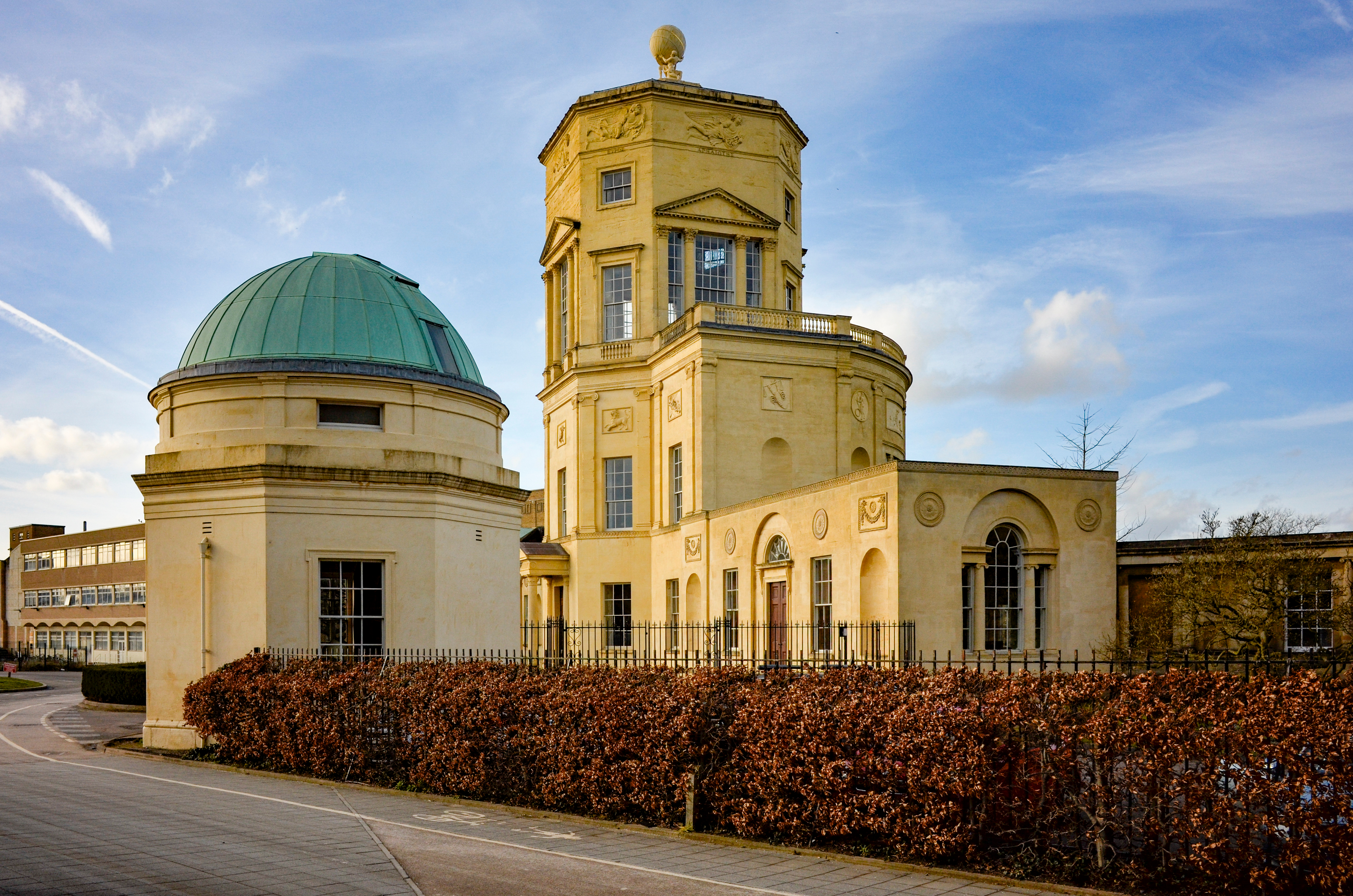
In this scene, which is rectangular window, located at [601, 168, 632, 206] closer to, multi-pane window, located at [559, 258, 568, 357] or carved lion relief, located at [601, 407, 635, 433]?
multi-pane window, located at [559, 258, 568, 357]

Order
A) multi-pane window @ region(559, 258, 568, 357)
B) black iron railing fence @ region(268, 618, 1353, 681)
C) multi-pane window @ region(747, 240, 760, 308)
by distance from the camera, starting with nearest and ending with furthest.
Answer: black iron railing fence @ region(268, 618, 1353, 681) → multi-pane window @ region(747, 240, 760, 308) → multi-pane window @ region(559, 258, 568, 357)

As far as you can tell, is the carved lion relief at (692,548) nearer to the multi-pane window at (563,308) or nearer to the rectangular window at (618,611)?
the rectangular window at (618,611)

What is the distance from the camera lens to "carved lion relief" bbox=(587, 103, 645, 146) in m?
41.9

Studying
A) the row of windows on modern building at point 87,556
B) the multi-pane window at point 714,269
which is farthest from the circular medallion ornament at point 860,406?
the row of windows on modern building at point 87,556

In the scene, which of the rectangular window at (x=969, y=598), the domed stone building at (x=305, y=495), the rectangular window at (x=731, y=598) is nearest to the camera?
the domed stone building at (x=305, y=495)

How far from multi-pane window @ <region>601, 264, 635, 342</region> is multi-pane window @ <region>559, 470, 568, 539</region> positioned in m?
5.46

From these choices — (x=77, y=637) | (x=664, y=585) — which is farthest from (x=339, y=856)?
(x=77, y=637)

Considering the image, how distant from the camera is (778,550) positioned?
31.3 m

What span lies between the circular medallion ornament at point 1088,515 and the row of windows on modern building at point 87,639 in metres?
61.3

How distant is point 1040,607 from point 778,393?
1333cm

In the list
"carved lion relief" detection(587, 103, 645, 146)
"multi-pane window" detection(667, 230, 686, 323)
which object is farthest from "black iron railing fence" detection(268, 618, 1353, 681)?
"carved lion relief" detection(587, 103, 645, 146)

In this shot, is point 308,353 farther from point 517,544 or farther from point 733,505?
point 733,505

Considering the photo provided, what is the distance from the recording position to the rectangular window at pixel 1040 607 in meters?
26.3

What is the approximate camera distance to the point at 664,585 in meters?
39.5
